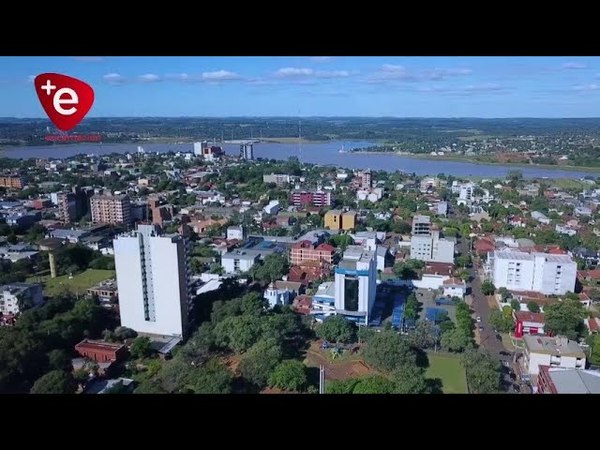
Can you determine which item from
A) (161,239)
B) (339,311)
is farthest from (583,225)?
(161,239)

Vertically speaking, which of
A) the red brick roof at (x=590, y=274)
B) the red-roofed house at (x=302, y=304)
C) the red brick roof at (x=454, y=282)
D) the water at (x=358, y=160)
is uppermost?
the water at (x=358, y=160)

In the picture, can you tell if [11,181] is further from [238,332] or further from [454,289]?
[454,289]

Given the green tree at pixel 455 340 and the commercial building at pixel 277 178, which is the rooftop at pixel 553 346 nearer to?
the green tree at pixel 455 340

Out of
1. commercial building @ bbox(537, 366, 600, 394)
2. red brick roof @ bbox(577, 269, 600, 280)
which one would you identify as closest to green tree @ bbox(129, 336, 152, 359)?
commercial building @ bbox(537, 366, 600, 394)

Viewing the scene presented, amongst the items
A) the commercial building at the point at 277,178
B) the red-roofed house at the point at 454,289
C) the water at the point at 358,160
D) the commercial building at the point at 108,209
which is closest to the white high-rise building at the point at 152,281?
the red-roofed house at the point at 454,289

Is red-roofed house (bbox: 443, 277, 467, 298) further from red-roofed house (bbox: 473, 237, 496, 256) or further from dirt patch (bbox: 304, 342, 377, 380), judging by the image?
dirt patch (bbox: 304, 342, 377, 380)
